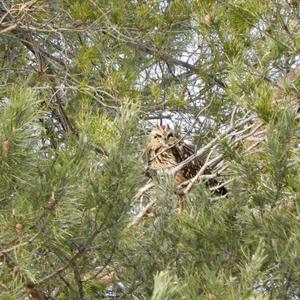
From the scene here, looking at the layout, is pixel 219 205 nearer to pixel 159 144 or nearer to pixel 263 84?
pixel 263 84

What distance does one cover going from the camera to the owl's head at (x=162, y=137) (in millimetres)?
4875

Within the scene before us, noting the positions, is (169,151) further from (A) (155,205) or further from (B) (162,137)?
(A) (155,205)

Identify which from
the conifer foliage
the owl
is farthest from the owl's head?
the conifer foliage

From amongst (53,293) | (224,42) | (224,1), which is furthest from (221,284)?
(224,1)

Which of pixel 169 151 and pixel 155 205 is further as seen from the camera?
pixel 169 151

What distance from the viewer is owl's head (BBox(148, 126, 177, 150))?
488 centimetres

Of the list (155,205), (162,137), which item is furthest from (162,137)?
(155,205)

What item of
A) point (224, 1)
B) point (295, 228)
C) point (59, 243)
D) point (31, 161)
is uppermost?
point (224, 1)

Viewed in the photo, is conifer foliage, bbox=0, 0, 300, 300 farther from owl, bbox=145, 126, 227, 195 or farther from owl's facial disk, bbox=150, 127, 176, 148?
owl's facial disk, bbox=150, 127, 176, 148

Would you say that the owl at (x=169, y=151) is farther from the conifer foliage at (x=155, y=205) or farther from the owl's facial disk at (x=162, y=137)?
the conifer foliage at (x=155, y=205)

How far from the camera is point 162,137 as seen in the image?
16.3 feet

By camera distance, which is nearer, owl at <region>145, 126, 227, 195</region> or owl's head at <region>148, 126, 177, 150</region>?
owl at <region>145, 126, 227, 195</region>

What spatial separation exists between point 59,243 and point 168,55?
2595mm

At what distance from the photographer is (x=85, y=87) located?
456 cm
